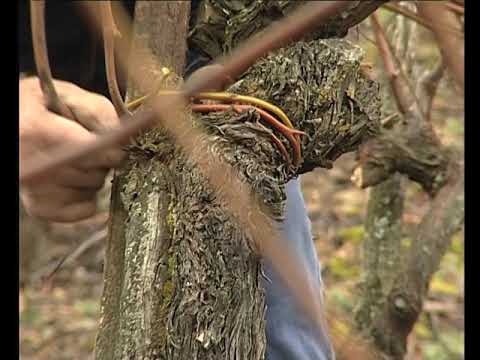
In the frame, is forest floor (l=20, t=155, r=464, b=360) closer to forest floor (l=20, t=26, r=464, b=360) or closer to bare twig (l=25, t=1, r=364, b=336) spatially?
forest floor (l=20, t=26, r=464, b=360)

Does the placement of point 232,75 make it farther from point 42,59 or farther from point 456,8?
point 456,8

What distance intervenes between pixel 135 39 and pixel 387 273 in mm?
1084

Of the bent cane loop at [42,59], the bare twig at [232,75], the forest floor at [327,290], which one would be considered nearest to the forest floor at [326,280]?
the forest floor at [327,290]

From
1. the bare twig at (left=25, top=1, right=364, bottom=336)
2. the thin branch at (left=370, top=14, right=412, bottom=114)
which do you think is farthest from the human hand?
the thin branch at (left=370, top=14, right=412, bottom=114)

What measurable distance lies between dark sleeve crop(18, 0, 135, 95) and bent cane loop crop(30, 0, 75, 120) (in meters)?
0.46

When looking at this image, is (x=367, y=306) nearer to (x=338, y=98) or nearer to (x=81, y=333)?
(x=338, y=98)

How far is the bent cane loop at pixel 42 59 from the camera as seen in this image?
0.51 meters

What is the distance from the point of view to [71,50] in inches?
52.7

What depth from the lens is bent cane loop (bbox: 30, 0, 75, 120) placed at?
0.51 meters

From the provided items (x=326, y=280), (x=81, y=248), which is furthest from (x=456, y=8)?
(x=326, y=280)

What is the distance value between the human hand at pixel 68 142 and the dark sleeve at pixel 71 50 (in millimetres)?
364

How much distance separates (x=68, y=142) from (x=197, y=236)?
0.16 meters

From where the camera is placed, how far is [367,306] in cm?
183
